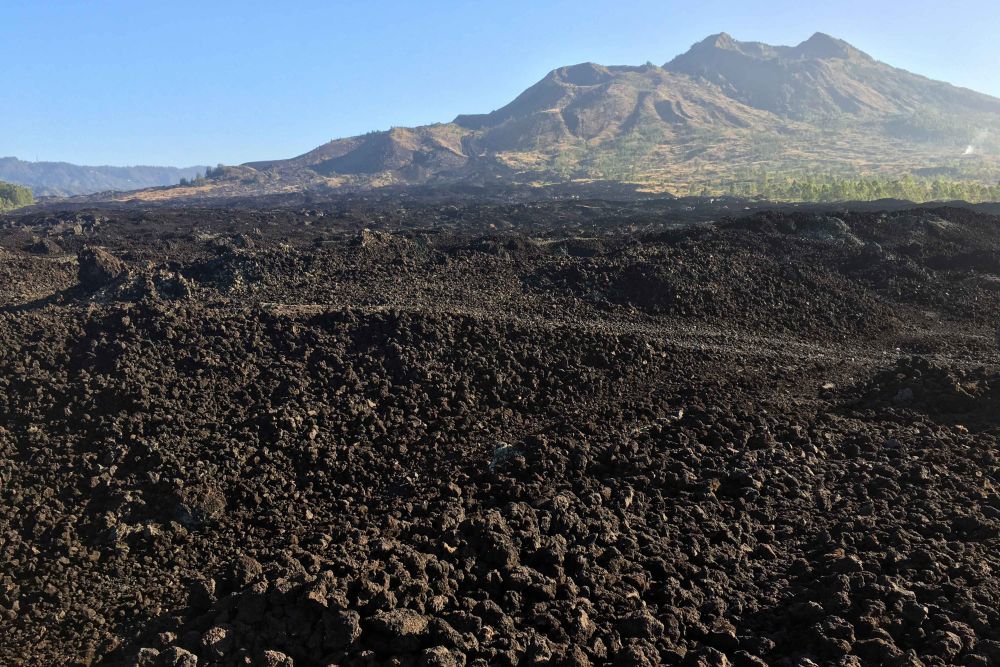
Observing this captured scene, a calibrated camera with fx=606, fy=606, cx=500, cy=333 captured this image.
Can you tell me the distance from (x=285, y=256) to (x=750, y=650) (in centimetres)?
2431

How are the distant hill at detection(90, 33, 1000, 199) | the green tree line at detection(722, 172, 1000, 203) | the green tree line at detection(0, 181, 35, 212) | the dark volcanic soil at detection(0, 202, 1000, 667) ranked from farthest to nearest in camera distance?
the distant hill at detection(90, 33, 1000, 199), the green tree line at detection(0, 181, 35, 212), the green tree line at detection(722, 172, 1000, 203), the dark volcanic soil at detection(0, 202, 1000, 667)

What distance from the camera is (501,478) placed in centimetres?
1070

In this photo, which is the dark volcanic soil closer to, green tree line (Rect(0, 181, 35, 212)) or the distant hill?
the distant hill

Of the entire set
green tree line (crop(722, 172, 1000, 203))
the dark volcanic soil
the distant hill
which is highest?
the distant hill


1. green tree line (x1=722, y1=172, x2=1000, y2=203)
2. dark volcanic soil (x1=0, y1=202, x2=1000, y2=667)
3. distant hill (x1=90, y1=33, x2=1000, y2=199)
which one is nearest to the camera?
dark volcanic soil (x1=0, y1=202, x2=1000, y2=667)

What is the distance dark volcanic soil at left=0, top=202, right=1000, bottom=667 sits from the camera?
22.1ft

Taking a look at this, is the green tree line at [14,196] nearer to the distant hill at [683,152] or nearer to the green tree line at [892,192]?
the distant hill at [683,152]

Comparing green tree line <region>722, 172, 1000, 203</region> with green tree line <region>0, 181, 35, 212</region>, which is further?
green tree line <region>0, 181, 35, 212</region>

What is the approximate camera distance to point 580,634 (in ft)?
21.5

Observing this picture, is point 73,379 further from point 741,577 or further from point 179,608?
point 741,577

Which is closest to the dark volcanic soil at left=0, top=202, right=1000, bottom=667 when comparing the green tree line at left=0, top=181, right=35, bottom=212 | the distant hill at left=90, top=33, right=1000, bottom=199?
the distant hill at left=90, top=33, right=1000, bottom=199

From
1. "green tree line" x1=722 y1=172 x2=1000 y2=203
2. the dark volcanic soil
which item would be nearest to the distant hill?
"green tree line" x1=722 y1=172 x2=1000 y2=203

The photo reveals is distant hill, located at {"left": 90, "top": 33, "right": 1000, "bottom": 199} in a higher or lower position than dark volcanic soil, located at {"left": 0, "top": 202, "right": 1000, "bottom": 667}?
higher

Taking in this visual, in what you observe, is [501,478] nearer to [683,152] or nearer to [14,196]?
[14,196]
